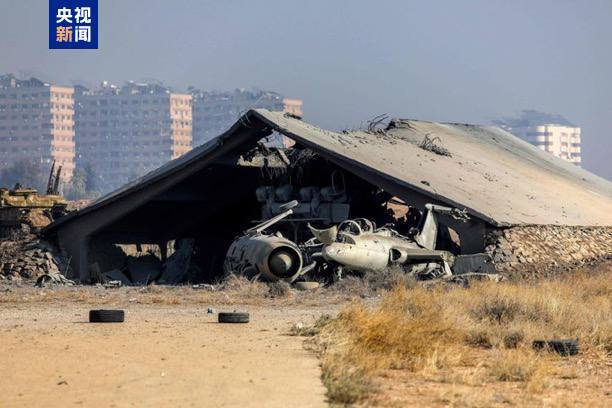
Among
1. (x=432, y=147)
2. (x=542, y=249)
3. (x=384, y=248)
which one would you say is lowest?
(x=542, y=249)

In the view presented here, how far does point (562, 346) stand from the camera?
770 inches

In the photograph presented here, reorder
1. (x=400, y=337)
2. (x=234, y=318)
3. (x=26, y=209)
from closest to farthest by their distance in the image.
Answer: (x=400, y=337)
(x=234, y=318)
(x=26, y=209)

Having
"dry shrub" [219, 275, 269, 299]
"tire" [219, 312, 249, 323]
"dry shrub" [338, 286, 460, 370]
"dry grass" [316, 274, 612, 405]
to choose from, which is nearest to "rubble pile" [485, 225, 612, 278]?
"dry grass" [316, 274, 612, 405]

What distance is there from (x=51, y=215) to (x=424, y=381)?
29569mm

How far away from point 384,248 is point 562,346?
14502 mm

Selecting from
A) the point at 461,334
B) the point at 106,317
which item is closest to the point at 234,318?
the point at 106,317

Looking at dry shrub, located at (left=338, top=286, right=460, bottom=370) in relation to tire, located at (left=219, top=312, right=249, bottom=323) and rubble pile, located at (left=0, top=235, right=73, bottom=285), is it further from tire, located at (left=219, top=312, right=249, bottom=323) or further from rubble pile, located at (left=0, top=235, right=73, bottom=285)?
rubble pile, located at (left=0, top=235, right=73, bottom=285)

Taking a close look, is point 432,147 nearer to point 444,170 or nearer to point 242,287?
point 444,170

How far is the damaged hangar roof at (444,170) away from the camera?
122 ft

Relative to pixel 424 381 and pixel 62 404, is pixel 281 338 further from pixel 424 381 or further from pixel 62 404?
pixel 62 404

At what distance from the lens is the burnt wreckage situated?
113 feet

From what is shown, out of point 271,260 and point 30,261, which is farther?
point 30,261

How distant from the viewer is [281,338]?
19.7 m

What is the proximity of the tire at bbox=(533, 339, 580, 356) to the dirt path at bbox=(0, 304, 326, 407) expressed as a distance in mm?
3729
